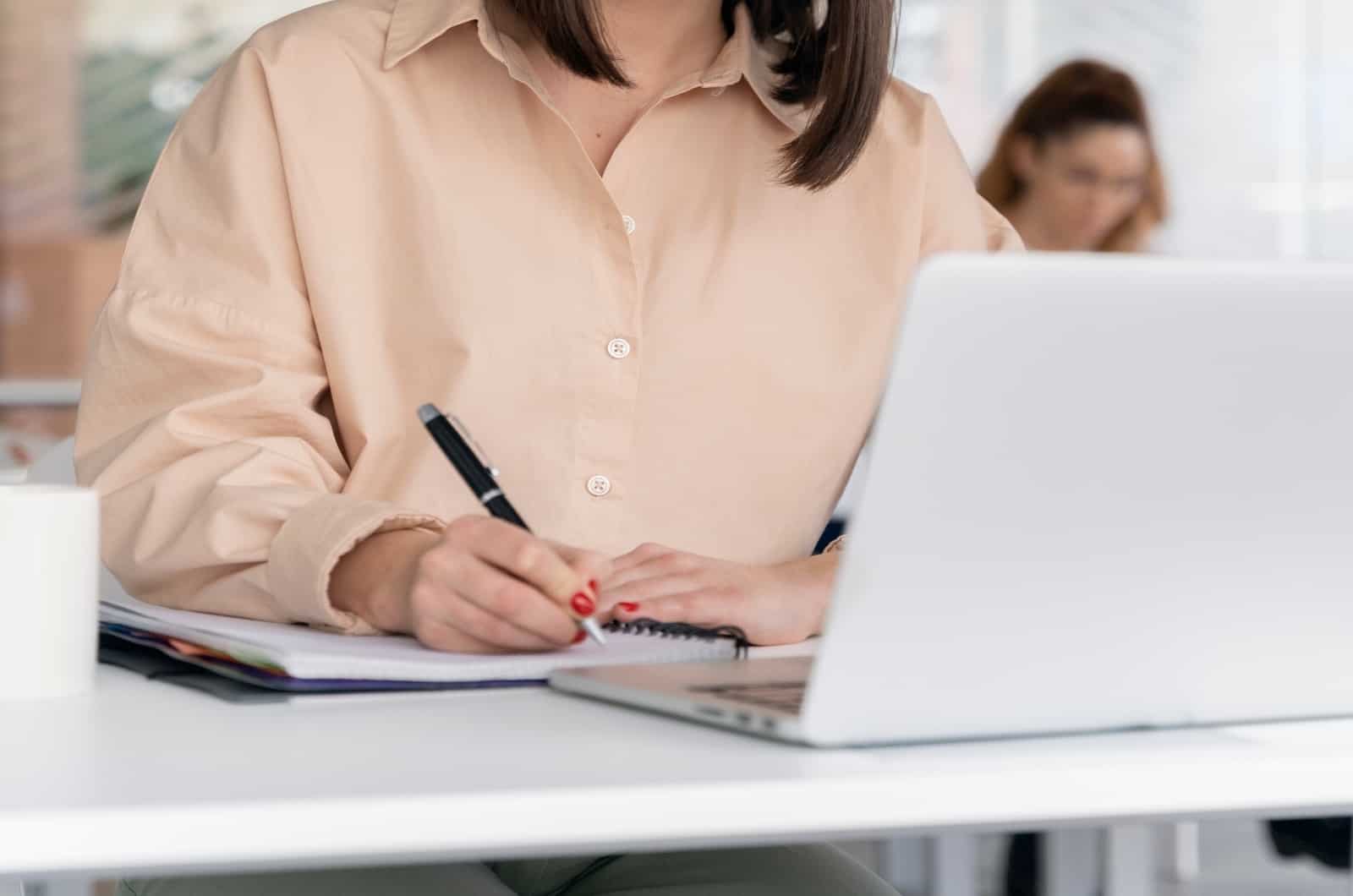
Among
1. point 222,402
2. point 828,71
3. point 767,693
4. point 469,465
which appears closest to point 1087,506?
point 767,693

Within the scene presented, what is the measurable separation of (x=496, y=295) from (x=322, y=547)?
0.31 m

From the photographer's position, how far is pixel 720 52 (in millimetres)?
1296

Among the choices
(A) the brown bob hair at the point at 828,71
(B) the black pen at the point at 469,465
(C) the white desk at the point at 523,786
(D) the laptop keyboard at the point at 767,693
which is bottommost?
(C) the white desk at the point at 523,786

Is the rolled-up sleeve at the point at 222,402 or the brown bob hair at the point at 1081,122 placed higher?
the brown bob hair at the point at 1081,122

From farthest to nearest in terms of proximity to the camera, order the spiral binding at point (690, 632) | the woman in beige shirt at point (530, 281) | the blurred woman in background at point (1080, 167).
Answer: the blurred woman in background at point (1080, 167) < the woman in beige shirt at point (530, 281) < the spiral binding at point (690, 632)

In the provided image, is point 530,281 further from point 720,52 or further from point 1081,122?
point 1081,122

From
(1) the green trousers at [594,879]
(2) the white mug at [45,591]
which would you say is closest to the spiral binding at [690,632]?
(1) the green trousers at [594,879]

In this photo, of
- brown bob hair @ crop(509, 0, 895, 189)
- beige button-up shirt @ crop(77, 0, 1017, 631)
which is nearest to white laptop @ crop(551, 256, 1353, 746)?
beige button-up shirt @ crop(77, 0, 1017, 631)

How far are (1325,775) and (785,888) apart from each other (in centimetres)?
34

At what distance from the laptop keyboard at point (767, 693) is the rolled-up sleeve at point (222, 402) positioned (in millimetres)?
263

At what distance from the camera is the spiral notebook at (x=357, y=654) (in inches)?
29.8

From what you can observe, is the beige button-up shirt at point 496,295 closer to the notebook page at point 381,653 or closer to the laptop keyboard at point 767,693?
the notebook page at point 381,653

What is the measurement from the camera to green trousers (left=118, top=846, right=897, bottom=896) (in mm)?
804

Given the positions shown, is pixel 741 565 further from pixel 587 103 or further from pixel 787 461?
pixel 587 103
